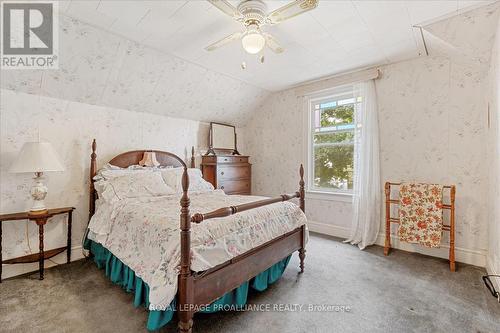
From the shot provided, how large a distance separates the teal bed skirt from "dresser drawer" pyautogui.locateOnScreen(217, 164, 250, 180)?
2.04 meters

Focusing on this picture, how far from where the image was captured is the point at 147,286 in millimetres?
1800

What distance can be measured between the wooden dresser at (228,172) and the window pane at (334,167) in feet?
4.30

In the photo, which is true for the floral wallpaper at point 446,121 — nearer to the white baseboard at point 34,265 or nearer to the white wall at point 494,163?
the white wall at point 494,163

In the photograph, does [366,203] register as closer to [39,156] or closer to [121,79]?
[121,79]

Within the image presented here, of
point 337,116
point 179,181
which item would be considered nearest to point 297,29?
point 337,116

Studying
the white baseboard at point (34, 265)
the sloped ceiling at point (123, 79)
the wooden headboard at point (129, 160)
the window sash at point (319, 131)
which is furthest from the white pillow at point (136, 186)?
the window sash at point (319, 131)

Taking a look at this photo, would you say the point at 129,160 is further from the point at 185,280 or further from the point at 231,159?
the point at 185,280

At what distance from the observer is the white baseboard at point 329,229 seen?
377 centimetres

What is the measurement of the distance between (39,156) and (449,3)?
400 cm

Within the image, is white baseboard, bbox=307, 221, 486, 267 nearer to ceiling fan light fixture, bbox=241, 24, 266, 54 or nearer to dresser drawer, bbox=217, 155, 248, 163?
dresser drawer, bbox=217, 155, 248, 163

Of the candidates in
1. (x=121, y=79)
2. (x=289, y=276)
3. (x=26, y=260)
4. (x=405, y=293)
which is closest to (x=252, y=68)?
(x=121, y=79)

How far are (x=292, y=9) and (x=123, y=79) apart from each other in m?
2.31

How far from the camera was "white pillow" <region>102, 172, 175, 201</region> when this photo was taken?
2655 mm

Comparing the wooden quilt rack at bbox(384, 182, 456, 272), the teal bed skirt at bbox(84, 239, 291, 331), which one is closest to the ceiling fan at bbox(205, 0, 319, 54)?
the teal bed skirt at bbox(84, 239, 291, 331)
